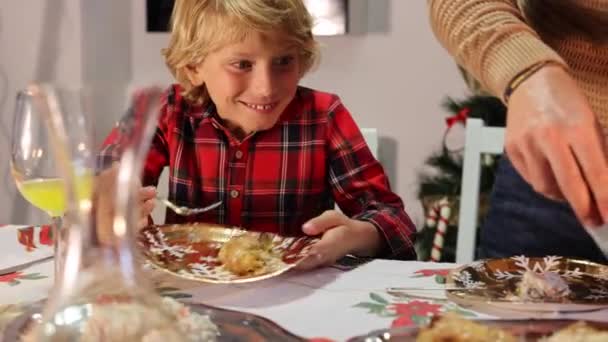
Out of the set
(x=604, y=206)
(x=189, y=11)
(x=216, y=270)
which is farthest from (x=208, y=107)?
(x=604, y=206)

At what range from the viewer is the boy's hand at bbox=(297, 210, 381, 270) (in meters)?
0.94

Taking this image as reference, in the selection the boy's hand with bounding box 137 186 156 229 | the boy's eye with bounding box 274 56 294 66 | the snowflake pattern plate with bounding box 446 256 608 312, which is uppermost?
the boy's eye with bounding box 274 56 294 66

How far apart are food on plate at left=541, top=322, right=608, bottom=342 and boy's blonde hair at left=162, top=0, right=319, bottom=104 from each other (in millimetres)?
768

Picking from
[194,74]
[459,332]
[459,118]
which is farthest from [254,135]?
[459,118]

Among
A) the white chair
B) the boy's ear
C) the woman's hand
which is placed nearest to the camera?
the woman's hand

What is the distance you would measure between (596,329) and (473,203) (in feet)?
3.20

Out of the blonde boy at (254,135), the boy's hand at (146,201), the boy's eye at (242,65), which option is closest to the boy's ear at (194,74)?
the blonde boy at (254,135)

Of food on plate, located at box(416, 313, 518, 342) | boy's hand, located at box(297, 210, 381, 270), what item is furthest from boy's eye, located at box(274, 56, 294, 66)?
food on plate, located at box(416, 313, 518, 342)

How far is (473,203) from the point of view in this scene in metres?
1.57

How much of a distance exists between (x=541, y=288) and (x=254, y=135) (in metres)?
0.70

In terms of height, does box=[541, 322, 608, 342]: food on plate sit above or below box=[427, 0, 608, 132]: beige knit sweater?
below

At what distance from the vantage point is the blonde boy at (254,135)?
4.07 ft

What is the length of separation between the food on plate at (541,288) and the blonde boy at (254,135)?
0.40m

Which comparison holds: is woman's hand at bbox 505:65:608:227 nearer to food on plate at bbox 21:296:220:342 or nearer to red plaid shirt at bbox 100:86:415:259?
food on plate at bbox 21:296:220:342
